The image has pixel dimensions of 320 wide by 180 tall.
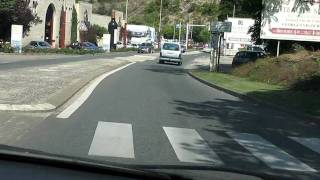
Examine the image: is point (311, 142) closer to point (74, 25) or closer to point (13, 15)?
point (13, 15)

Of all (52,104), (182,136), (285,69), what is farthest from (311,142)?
(285,69)

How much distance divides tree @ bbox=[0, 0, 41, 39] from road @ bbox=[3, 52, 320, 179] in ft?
159

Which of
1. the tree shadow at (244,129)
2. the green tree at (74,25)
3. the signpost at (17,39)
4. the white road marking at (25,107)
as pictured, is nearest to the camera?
the tree shadow at (244,129)

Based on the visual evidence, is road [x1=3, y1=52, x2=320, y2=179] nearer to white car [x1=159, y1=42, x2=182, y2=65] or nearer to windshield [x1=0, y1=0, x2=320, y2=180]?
windshield [x1=0, y1=0, x2=320, y2=180]

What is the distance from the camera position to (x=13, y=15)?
6612 centimetres

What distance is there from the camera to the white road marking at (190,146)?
919 cm

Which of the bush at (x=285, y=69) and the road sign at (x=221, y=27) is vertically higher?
the road sign at (x=221, y=27)

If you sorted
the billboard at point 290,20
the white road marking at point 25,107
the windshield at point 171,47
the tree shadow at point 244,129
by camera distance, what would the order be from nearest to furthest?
the tree shadow at point 244,129 < the white road marking at point 25,107 < the billboard at point 290,20 < the windshield at point 171,47

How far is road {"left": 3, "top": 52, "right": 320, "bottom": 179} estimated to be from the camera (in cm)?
916

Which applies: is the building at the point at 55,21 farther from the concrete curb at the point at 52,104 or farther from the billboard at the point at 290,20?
the concrete curb at the point at 52,104

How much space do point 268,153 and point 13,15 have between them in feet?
193

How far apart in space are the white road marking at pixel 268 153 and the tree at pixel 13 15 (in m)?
55.0

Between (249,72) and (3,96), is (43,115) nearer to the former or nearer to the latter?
(3,96)

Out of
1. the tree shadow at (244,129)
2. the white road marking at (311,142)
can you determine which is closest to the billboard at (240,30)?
the tree shadow at (244,129)
